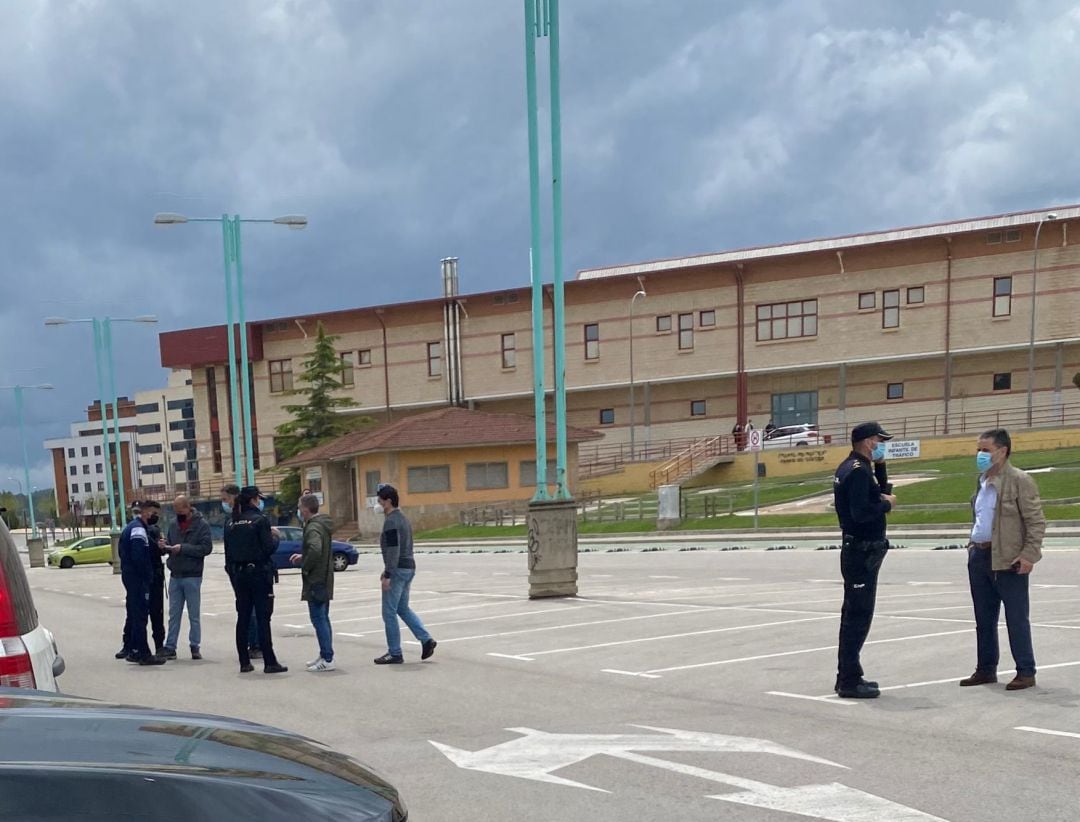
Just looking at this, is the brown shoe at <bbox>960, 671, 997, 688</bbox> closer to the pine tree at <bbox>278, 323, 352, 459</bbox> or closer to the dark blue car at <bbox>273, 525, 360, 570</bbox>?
the dark blue car at <bbox>273, 525, 360, 570</bbox>

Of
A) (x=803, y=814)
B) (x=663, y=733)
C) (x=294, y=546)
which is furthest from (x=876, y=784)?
(x=294, y=546)

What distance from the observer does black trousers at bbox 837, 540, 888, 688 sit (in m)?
7.61

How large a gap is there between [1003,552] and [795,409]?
170 feet

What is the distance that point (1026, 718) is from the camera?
6.90 m

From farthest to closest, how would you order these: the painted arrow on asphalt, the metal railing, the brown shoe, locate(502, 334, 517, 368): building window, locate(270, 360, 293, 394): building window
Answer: locate(270, 360, 293, 394): building window < locate(502, 334, 517, 368): building window < the metal railing < the brown shoe < the painted arrow on asphalt

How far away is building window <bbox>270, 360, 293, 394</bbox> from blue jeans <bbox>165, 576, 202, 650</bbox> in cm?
5707

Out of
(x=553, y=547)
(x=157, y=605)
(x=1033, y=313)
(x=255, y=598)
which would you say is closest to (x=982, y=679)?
(x=255, y=598)

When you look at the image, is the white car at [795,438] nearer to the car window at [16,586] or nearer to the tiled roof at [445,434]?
the tiled roof at [445,434]

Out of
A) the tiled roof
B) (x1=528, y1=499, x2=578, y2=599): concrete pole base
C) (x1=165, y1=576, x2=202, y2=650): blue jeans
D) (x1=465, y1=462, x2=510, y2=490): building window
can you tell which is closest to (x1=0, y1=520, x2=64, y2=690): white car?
(x1=165, y1=576, x2=202, y2=650): blue jeans

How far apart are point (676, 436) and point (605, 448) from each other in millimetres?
4399

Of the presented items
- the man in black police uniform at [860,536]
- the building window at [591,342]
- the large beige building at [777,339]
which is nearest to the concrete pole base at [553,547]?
the man in black police uniform at [860,536]

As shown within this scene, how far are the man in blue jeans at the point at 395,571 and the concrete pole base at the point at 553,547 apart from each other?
5.34 metres

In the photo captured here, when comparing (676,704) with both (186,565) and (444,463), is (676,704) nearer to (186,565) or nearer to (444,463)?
(186,565)

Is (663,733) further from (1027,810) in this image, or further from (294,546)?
(294,546)
